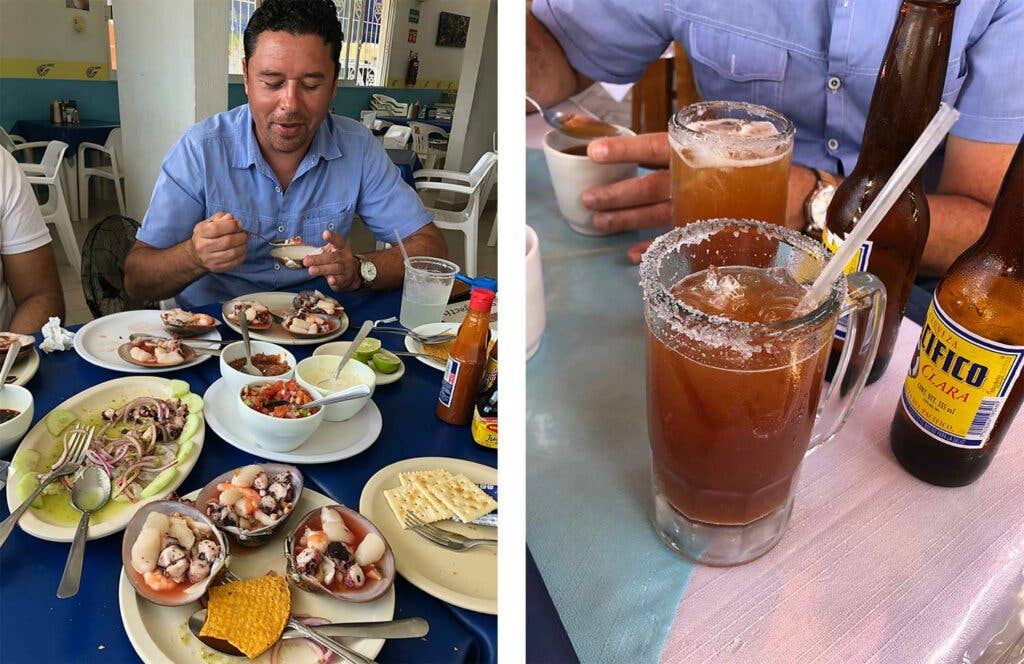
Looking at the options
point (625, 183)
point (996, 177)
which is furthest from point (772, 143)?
point (996, 177)

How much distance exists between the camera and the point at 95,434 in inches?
17.1

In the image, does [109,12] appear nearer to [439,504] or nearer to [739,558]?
[439,504]

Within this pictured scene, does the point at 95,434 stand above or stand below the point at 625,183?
below

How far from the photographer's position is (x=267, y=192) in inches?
A: 19.8

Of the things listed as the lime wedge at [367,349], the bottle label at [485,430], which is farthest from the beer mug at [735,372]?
the lime wedge at [367,349]

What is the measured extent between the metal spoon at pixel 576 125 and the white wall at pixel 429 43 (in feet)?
0.89

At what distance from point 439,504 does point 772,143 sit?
313 mm

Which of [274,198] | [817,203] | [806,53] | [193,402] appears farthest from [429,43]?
[806,53]

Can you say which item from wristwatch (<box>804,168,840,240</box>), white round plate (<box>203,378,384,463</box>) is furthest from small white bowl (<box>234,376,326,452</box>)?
wristwatch (<box>804,168,840,240</box>)

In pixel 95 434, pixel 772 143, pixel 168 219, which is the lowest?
pixel 95 434

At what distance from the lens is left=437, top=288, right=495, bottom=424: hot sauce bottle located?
0.46 meters

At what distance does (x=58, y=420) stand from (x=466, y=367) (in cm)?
25

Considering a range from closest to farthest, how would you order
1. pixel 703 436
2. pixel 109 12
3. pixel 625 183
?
1. pixel 703 436
2. pixel 109 12
3. pixel 625 183

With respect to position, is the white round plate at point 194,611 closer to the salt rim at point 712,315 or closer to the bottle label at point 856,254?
the salt rim at point 712,315
